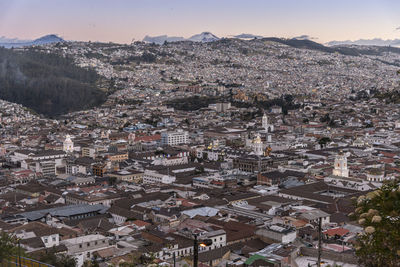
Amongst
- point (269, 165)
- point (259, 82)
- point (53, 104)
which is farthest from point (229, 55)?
point (269, 165)

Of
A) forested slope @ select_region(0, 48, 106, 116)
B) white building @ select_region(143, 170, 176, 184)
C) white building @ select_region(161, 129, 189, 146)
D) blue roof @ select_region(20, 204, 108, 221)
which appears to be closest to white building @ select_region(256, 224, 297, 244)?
blue roof @ select_region(20, 204, 108, 221)

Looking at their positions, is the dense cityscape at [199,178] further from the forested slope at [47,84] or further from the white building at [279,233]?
the forested slope at [47,84]

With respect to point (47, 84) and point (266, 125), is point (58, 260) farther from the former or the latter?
point (47, 84)

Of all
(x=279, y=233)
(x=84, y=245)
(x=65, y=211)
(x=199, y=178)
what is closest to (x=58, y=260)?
(x=84, y=245)

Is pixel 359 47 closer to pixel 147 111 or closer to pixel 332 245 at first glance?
pixel 147 111

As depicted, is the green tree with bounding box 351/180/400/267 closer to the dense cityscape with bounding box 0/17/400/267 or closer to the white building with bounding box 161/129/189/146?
the dense cityscape with bounding box 0/17/400/267
